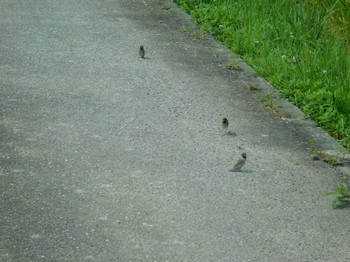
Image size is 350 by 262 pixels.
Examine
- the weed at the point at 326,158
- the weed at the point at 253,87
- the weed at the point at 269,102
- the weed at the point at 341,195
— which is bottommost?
the weed at the point at 253,87

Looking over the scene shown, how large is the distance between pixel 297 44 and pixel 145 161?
11.6ft

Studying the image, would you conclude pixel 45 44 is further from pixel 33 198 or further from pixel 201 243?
pixel 201 243

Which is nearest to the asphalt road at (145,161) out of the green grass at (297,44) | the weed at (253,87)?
the weed at (253,87)

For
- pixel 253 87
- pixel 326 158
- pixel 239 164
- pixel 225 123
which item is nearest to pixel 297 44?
pixel 253 87

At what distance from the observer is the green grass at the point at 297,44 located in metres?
8.91

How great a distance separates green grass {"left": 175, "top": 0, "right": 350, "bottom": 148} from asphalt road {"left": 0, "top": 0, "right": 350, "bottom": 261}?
316mm

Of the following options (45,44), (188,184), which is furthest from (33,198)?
(45,44)

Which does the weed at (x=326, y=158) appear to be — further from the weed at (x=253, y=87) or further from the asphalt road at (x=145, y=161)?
the weed at (x=253, y=87)

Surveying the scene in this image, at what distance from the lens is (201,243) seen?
6270mm

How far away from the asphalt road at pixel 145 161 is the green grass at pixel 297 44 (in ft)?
1.04

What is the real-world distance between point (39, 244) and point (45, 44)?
5124 millimetres

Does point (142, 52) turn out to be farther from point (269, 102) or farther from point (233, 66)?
point (269, 102)

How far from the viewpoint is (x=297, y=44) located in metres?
10.6

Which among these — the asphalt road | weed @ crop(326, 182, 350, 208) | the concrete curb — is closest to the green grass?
the concrete curb
